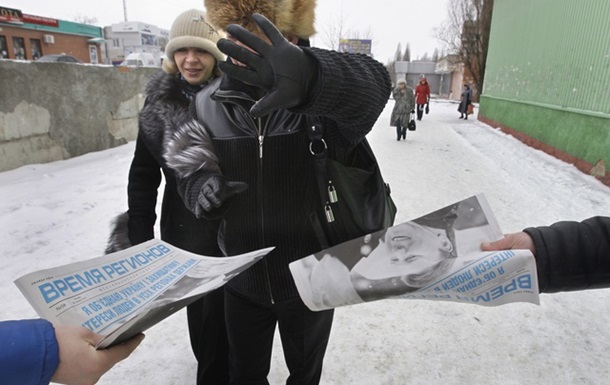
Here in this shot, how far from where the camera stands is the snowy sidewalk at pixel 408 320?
217 cm

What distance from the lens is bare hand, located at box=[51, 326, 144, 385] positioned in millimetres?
802

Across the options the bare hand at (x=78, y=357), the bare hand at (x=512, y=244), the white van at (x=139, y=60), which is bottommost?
the bare hand at (x=78, y=357)

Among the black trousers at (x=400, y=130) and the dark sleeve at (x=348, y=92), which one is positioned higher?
the dark sleeve at (x=348, y=92)

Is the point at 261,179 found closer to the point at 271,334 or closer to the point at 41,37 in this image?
the point at 271,334

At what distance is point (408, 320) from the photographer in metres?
2.65

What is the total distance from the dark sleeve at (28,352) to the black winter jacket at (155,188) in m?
1.08

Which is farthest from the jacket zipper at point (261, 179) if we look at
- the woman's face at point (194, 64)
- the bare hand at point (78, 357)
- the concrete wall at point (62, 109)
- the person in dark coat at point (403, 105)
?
the person in dark coat at point (403, 105)

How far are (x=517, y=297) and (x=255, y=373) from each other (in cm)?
109

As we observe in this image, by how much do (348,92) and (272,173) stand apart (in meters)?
0.39

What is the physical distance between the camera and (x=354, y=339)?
8.10 ft

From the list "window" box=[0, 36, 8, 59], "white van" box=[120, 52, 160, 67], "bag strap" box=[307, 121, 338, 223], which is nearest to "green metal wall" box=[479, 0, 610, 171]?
"bag strap" box=[307, 121, 338, 223]

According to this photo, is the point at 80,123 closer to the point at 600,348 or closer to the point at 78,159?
the point at 78,159

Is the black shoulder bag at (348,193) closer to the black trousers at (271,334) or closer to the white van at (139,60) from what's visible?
the black trousers at (271,334)

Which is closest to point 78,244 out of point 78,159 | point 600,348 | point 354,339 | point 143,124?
point 143,124
